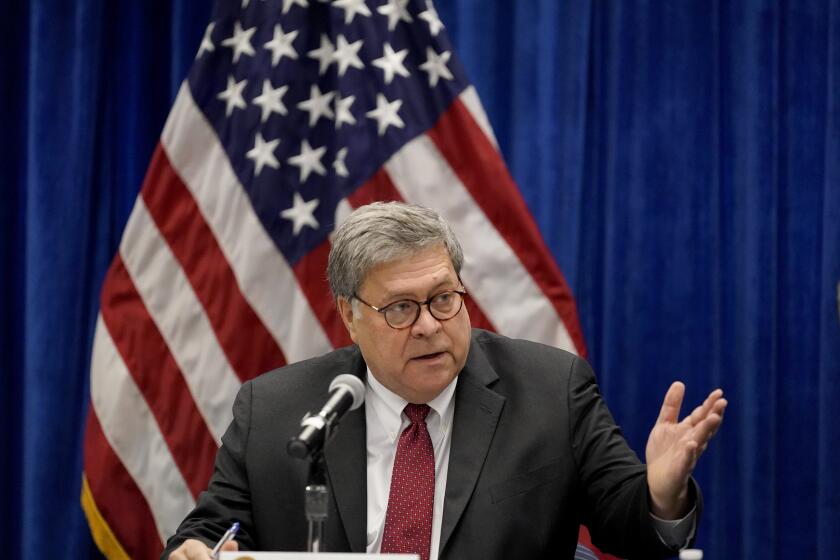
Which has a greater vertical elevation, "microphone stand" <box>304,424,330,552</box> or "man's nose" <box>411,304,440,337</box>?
"man's nose" <box>411,304,440,337</box>

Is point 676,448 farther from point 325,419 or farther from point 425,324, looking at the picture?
point 325,419

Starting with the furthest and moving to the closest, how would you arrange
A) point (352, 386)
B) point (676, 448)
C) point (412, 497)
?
point (412, 497), point (676, 448), point (352, 386)

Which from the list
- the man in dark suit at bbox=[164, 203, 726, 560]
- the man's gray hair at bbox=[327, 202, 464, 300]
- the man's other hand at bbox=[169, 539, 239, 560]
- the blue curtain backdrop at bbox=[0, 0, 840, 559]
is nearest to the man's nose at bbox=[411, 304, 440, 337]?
the man in dark suit at bbox=[164, 203, 726, 560]

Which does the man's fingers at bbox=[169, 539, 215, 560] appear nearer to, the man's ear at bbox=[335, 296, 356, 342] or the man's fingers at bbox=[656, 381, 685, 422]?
the man's ear at bbox=[335, 296, 356, 342]

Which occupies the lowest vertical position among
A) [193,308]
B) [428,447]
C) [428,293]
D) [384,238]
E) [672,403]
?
[428,447]

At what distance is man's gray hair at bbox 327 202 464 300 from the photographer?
2.51 metres

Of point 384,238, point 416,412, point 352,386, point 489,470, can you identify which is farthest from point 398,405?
point 352,386

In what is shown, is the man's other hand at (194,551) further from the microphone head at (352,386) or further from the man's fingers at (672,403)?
the man's fingers at (672,403)

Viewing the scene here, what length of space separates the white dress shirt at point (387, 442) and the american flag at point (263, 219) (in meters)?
0.97

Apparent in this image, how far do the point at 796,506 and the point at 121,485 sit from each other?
2.49 meters

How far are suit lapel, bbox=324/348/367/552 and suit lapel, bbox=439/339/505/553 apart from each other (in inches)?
8.4

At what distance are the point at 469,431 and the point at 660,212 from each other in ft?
5.18

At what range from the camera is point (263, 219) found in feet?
12.0

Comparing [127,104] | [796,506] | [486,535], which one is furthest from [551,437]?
[127,104]
